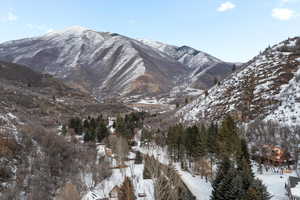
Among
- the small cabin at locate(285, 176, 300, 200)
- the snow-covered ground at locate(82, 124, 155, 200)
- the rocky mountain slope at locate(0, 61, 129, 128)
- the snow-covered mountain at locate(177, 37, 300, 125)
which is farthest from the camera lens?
the rocky mountain slope at locate(0, 61, 129, 128)

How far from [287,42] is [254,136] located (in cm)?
6549

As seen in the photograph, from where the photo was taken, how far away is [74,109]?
127438 mm

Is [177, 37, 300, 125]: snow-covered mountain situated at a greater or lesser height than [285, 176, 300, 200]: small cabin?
greater

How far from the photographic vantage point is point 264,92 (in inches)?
2938

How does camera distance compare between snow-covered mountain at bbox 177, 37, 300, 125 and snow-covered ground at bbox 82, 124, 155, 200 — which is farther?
snow-covered mountain at bbox 177, 37, 300, 125

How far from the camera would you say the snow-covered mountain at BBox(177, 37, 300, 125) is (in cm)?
6241

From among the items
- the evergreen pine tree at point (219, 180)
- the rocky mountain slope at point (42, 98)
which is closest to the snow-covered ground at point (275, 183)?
the evergreen pine tree at point (219, 180)

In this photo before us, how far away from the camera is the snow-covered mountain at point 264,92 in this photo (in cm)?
6241

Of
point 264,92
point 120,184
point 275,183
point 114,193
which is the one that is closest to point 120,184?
point 120,184

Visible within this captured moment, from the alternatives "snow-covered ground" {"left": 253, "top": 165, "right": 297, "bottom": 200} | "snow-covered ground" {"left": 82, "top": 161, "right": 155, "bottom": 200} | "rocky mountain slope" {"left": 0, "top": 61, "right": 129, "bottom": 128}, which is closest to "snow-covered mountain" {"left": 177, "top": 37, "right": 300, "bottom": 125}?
"snow-covered ground" {"left": 253, "top": 165, "right": 297, "bottom": 200}

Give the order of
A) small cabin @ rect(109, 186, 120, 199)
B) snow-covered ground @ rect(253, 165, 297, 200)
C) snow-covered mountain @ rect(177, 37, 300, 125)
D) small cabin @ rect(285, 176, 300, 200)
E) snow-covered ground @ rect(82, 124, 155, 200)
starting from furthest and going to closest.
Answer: snow-covered mountain @ rect(177, 37, 300, 125), snow-covered ground @ rect(82, 124, 155, 200), small cabin @ rect(109, 186, 120, 199), snow-covered ground @ rect(253, 165, 297, 200), small cabin @ rect(285, 176, 300, 200)

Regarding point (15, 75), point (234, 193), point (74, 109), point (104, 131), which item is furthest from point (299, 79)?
point (15, 75)

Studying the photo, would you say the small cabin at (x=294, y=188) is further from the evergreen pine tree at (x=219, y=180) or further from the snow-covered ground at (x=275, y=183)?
the evergreen pine tree at (x=219, y=180)

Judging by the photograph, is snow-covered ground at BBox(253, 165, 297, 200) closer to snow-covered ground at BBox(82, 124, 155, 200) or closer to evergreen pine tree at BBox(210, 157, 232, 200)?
evergreen pine tree at BBox(210, 157, 232, 200)
